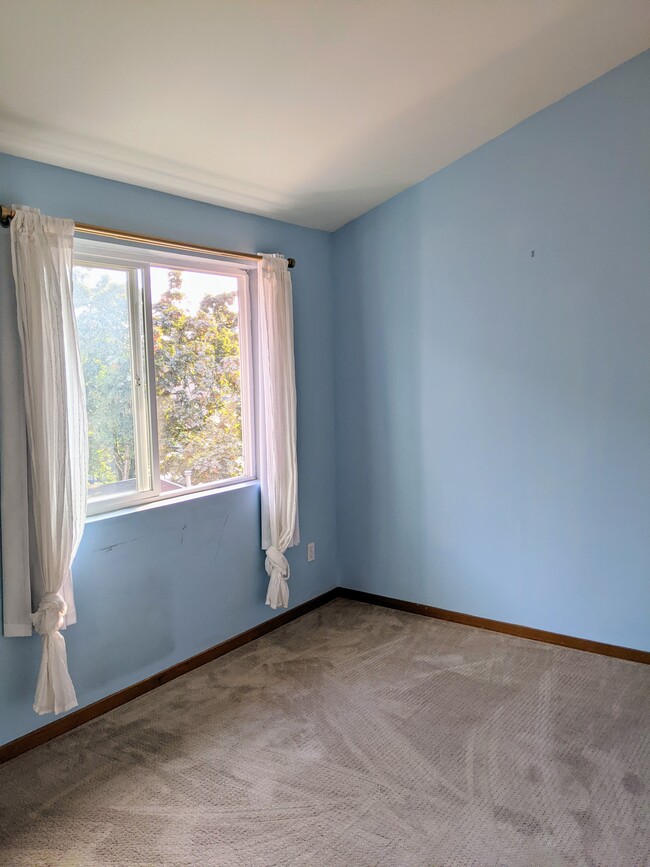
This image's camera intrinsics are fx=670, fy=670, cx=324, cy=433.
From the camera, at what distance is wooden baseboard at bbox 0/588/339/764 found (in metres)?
2.47

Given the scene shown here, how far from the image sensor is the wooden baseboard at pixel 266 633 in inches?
100.0

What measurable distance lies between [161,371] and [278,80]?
1294 mm

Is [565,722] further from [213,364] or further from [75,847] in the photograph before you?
[213,364]

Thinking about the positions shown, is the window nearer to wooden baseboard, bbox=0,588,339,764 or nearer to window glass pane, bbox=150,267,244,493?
window glass pane, bbox=150,267,244,493

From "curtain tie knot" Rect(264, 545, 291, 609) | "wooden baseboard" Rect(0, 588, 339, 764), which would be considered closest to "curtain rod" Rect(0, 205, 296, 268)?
"curtain tie knot" Rect(264, 545, 291, 609)

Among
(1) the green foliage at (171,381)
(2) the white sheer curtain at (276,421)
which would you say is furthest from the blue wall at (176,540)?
(1) the green foliage at (171,381)

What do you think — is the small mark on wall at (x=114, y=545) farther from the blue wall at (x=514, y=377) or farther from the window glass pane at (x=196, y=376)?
the blue wall at (x=514, y=377)

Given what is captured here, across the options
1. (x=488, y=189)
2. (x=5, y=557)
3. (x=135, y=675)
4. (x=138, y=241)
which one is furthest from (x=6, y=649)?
(x=488, y=189)

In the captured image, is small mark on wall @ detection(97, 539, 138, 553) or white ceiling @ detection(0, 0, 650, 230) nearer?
white ceiling @ detection(0, 0, 650, 230)

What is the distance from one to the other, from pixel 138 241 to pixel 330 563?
7.27ft

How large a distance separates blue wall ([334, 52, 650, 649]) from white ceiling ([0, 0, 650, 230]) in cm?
29

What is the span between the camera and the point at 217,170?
9.55ft

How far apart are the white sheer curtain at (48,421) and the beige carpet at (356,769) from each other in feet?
1.24

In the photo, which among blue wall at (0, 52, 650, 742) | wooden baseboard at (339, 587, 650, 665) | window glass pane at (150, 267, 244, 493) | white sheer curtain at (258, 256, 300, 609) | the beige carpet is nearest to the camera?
the beige carpet
